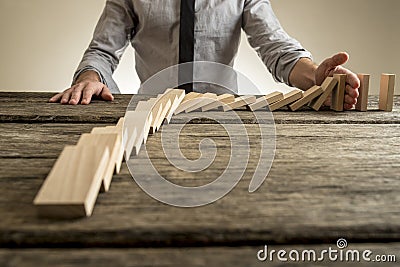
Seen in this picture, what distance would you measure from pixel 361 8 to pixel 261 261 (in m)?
2.29

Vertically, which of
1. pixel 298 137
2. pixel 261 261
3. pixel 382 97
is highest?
pixel 382 97

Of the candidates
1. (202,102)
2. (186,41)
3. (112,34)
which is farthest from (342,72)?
(112,34)

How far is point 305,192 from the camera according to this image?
407mm

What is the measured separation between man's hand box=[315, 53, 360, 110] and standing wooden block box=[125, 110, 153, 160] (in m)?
0.40

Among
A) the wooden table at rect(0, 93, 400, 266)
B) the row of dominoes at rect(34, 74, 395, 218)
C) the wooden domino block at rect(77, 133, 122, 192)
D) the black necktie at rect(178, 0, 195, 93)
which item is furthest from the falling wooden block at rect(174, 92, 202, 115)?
Answer: the black necktie at rect(178, 0, 195, 93)

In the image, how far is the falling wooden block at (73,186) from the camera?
0.33 meters

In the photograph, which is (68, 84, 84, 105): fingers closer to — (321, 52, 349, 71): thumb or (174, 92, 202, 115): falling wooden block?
(174, 92, 202, 115): falling wooden block

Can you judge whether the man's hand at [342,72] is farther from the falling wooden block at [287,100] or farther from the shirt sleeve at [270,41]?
the shirt sleeve at [270,41]

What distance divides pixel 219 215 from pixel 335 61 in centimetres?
73

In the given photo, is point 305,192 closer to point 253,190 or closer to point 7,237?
point 253,190

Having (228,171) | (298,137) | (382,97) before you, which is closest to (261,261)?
(228,171)

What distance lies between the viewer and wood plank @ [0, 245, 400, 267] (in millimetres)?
287

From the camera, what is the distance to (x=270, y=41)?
54.1 inches

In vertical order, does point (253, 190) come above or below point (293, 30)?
below
